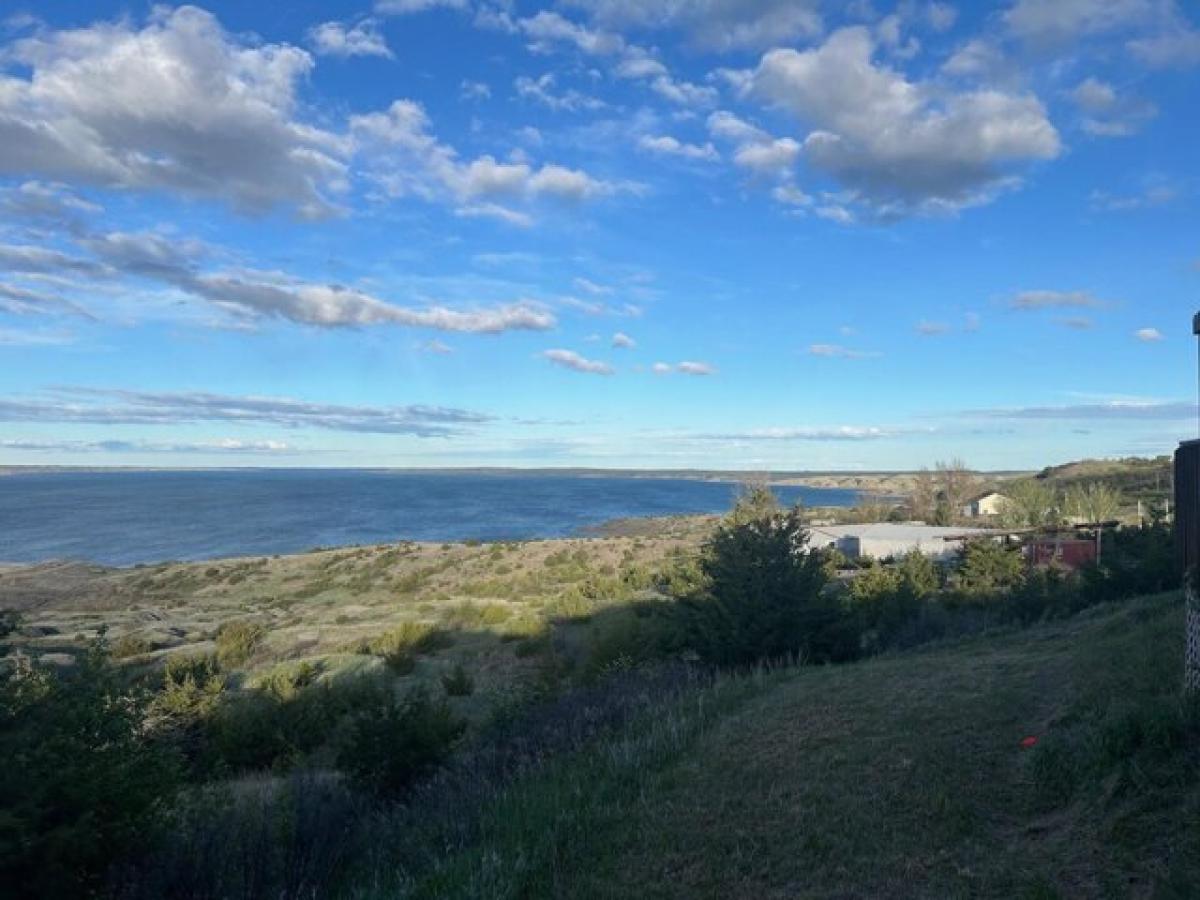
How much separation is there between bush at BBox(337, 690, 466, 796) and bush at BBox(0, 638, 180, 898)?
2.52 m

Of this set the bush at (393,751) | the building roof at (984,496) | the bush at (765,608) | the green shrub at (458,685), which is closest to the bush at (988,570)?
the bush at (765,608)

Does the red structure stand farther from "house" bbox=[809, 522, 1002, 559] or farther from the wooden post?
the wooden post

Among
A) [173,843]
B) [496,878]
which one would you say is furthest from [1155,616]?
[173,843]

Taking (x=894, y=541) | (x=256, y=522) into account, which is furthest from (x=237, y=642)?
(x=256, y=522)

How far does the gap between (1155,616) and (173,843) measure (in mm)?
13163

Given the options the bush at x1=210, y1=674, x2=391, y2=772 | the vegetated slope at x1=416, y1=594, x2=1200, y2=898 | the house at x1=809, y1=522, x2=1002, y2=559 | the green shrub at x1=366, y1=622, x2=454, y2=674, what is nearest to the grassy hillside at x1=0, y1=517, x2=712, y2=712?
the green shrub at x1=366, y1=622, x2=454, y2=674

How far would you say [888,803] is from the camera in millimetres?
6559

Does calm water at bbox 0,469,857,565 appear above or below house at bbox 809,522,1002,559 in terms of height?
below

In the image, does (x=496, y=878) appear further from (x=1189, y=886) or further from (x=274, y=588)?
(x=274, y=588)

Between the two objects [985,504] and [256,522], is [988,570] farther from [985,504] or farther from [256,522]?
[256,522]

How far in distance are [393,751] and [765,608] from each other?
28.1ft

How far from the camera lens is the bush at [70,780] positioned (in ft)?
18.7

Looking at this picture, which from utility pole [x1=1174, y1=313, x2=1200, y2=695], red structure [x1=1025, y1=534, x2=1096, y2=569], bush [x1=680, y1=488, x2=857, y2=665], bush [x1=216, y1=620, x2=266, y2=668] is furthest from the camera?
red structure [x1=1025, y1=534, x2=1096, y2=569]

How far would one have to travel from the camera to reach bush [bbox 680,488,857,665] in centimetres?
1627
